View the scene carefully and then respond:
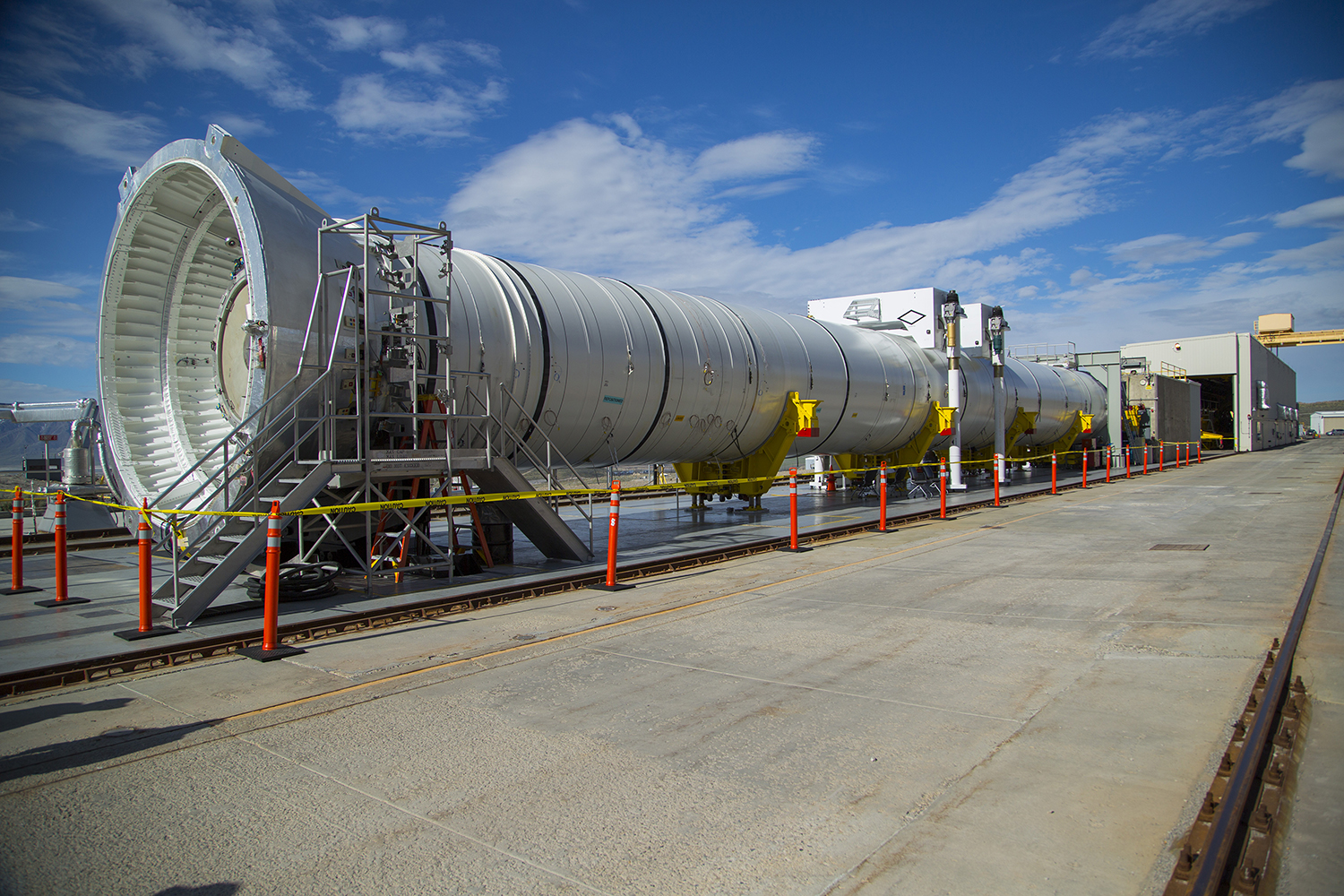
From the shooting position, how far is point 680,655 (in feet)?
20.4

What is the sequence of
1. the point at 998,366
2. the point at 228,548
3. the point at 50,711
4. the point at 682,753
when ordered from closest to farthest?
the point at 682,753 → the point at 50,711 → the point at 228,548 → the point at 998,366

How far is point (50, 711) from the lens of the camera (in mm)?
5031

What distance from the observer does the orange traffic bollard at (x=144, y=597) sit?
260 inches

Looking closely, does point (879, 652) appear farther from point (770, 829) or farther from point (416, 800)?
point (416, 800)

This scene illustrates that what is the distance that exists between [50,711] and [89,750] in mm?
987

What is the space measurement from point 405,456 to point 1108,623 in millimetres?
7070

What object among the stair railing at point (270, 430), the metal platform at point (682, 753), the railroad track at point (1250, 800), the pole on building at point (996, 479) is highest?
the stair railing at point (270, 430)

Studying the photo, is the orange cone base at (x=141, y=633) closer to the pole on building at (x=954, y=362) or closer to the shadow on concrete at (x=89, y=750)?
the shadow on concrete at (x=89, y=750)

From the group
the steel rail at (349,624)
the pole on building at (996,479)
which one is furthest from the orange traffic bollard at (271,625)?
the pole on building at (996,479)

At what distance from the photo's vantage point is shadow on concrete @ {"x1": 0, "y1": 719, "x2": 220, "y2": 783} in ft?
13.5

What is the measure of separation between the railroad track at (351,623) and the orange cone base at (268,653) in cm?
14

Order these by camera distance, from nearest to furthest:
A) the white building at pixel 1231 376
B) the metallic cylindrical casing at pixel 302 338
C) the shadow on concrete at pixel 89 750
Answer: the shadow on concrete at pixel 89 750
the metallic cylindrical casing at pixel 302 338
the white building at pixel 1231 376

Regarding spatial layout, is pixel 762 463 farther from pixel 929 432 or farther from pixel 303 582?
pixel 303 582

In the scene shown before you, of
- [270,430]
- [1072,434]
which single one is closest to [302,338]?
[270,430]
